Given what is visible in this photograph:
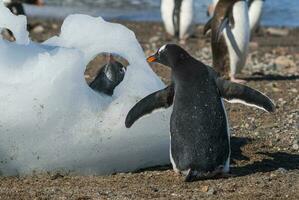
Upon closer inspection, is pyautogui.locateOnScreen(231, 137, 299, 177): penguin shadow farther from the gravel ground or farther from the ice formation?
the ice formation

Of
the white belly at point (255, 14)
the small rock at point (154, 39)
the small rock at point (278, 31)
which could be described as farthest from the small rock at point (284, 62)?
the small rock at point (278, 31)

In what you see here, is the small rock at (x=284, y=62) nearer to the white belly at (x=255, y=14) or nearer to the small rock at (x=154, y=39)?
the small rock at (x=154, y=39)

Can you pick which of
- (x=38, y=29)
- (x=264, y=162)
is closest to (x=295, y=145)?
(x=264, y=162)

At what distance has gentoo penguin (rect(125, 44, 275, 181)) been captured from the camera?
19.4ft

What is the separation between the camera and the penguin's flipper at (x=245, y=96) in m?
5.98

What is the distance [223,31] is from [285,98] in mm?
2130

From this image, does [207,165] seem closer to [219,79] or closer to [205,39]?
[219,79]

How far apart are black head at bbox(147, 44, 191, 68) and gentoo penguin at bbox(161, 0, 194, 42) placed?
39.3 ft

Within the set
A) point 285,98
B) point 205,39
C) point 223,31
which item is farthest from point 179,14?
point 285,98

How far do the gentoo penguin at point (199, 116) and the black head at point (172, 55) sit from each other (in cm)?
10

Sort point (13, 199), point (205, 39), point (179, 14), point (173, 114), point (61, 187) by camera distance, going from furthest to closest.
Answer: point (179, 14) → point (205, 39) → point (173, 114) → point (61, 187) → point (13, 199)

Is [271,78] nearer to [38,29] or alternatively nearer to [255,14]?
[255,14]

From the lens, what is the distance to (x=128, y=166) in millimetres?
6281

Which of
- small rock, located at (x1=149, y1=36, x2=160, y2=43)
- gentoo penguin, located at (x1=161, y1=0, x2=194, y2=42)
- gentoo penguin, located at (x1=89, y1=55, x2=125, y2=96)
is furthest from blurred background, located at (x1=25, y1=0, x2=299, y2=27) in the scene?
gentoo penguin, located at (x1=89, y1=55, x2=125, y2=96)
